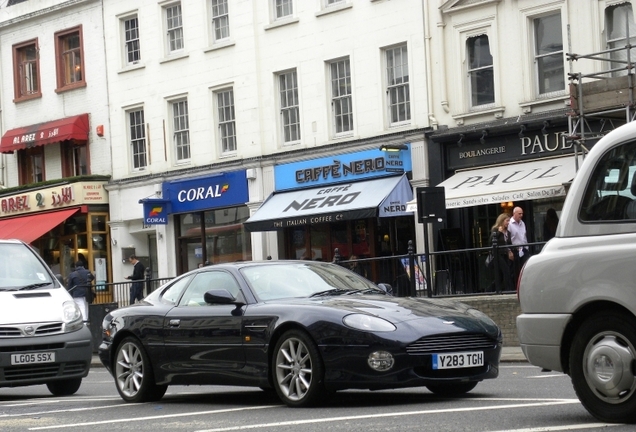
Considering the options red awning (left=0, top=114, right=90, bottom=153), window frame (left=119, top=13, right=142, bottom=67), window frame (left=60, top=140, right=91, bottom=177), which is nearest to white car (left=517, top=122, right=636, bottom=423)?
window frame (left=119, top=13, right=142, bottom=67)

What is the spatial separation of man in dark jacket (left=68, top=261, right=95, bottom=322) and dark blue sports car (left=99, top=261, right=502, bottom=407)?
43.1 ft

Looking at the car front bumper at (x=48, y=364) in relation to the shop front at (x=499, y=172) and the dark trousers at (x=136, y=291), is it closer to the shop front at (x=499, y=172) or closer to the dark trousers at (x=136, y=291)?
the dark trousers at (x=136, y=291)

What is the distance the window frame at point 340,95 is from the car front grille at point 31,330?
A: 62.4ft

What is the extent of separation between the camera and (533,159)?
1149 inches

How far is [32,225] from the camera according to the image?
136ft

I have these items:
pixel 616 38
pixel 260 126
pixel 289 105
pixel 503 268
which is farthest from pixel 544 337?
pixel 260 126

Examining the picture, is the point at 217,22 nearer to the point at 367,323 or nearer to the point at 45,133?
the point at 45,133

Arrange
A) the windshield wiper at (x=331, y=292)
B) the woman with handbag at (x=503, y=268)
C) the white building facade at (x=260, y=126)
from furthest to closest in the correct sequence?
the white building facade at (x=260, y=126) < the woman with handbag at (x=503, y=268) < the windshield wiper at (x=331, y=292)

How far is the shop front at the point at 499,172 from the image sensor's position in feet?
92.1

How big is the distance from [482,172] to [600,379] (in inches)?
842

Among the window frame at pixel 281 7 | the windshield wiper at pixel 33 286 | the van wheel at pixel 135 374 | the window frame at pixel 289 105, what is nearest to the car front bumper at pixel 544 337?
the van wheel at pixel 135 374

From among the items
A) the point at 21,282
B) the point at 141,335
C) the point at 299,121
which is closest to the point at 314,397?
the point at 141,335

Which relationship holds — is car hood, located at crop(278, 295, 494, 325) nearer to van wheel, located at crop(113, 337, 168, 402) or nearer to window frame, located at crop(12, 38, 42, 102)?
van wheel, located at crop(113, 337, 168, 402)

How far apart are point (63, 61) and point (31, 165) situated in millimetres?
A: 3796
